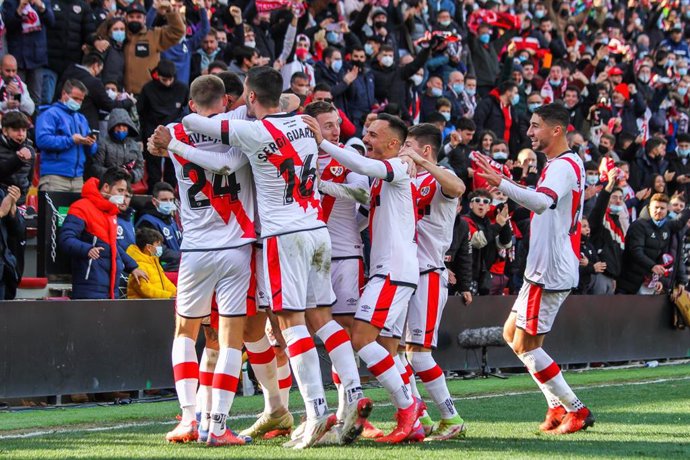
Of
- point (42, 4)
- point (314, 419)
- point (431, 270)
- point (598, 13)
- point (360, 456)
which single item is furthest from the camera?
point (598, 13)

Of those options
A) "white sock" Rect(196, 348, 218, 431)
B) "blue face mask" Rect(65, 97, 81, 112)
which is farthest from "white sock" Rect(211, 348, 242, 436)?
"blue face mask" Rect(65, 97, 81, 112)

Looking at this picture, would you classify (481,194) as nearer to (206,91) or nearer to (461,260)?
(461,260)

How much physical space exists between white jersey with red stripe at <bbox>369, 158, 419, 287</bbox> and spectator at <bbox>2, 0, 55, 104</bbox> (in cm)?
826

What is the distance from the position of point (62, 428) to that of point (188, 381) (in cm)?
198

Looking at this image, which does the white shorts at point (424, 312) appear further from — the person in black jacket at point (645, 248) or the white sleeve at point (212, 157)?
the person in black jacket at point (645, 248)

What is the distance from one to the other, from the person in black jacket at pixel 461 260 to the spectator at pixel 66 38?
5.47 m

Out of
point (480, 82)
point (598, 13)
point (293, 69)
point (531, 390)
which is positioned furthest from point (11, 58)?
point (598, 13)

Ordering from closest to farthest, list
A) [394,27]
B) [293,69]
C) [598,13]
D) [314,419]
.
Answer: [314,419] → [293,69] → [394,27] → [598,13]

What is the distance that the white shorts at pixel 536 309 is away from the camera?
10.1m

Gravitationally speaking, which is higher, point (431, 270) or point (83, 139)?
point (83, 139)

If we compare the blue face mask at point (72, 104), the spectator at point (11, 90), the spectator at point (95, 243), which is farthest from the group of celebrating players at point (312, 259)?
the spectator at point (11, 90)

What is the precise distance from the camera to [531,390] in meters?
14.5

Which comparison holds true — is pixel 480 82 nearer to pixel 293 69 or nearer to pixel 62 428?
pixel 293 69

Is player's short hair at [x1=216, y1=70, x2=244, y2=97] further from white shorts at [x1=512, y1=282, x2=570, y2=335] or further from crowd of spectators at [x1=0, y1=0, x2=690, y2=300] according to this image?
white shorts at [x1=512, y1=282, x2=570, y2=335]
